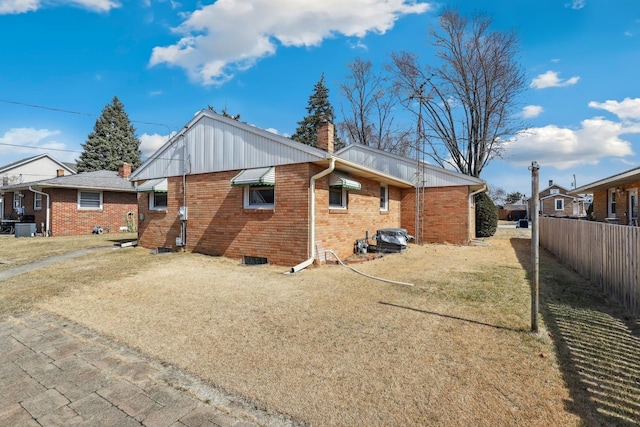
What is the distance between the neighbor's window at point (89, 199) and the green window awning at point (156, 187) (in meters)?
9.82

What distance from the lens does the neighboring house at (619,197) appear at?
14677 mm

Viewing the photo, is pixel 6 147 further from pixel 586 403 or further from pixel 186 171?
pixel 586 403

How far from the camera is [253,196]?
10.5 m

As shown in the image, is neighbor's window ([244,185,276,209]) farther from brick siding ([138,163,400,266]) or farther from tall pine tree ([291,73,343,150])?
tall pine tree ([291,73,343,150])

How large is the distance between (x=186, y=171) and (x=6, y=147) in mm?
11803

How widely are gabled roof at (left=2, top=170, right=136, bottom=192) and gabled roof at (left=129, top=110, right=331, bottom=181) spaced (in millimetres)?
6712

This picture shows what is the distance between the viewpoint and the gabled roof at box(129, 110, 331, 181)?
9.67 meters

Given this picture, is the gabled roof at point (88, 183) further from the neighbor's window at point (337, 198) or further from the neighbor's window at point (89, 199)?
the neighbor's window at point (337, 198)

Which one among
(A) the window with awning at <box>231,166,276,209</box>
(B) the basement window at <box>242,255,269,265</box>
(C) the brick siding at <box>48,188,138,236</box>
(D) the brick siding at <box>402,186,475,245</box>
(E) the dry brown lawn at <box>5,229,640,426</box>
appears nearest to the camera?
(E) the dry brown lawn at <box>5,229,640,426</box>

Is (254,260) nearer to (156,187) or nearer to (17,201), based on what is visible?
(156,187)

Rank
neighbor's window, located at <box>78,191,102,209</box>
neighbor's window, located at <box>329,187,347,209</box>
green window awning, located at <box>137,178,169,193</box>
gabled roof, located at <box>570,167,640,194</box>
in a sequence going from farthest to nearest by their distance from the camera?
neighbor's window, located at <box>78,191,102,209</box> → gabled roof, located at <box>570,167,640,194</box> → green window awning, located at <box>137,178,169,193</box> → neighbor's window, located at <box>329,187,347,209</box>

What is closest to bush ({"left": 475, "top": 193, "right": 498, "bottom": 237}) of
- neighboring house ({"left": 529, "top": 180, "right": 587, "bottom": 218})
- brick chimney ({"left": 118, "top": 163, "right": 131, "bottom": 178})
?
brick chimney ({"left": 118, "top": 163, "right": 131, "bottom": 178})

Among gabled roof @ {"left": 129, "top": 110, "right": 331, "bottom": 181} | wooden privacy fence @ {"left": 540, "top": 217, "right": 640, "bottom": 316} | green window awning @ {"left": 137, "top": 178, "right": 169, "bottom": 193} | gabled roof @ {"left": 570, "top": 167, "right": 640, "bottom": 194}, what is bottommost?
wooden privacy fence @ {"left": 540, "top": 217, "right": 640, "bottom": 316}

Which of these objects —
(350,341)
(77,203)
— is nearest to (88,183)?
(77,203)
